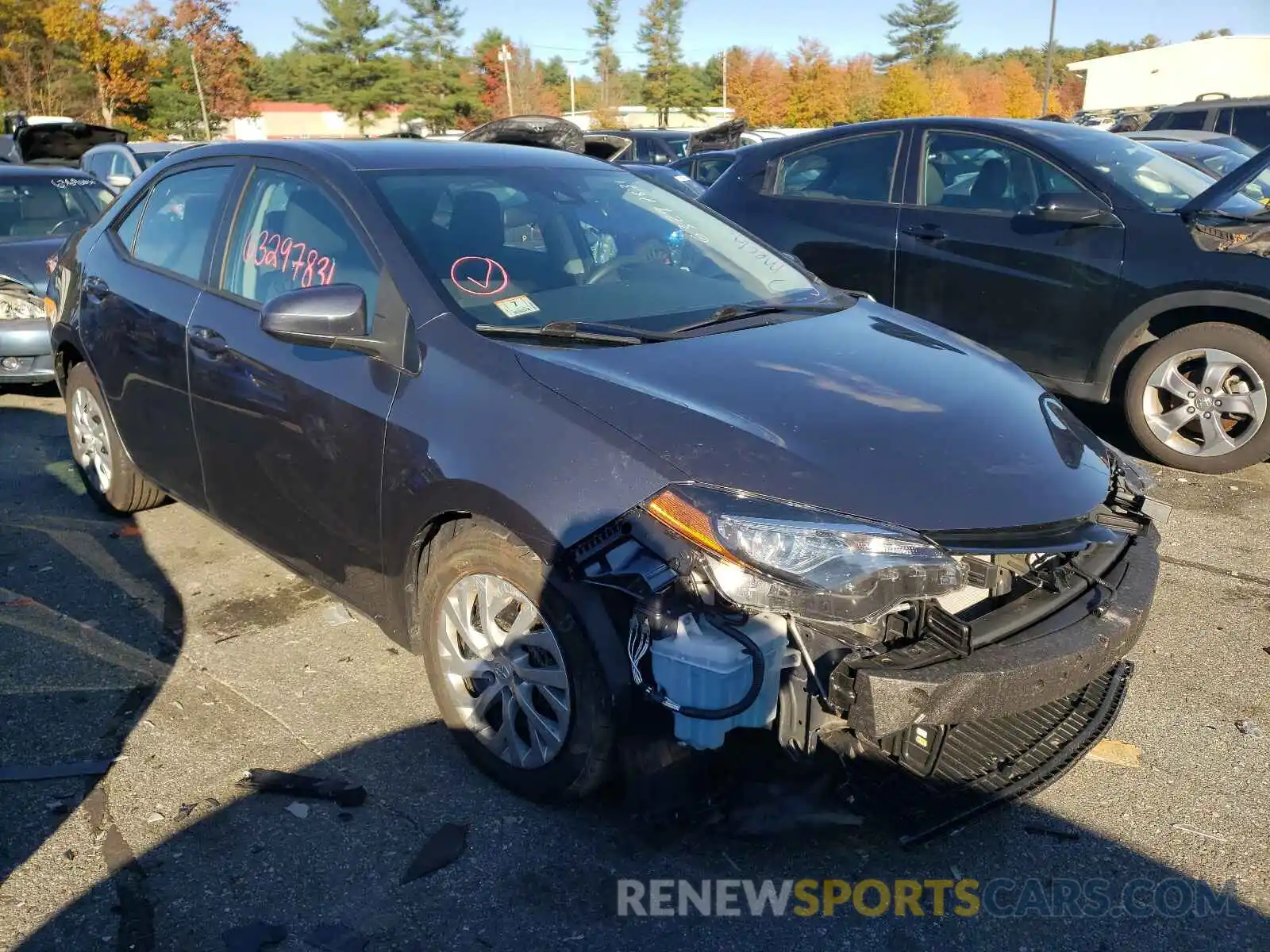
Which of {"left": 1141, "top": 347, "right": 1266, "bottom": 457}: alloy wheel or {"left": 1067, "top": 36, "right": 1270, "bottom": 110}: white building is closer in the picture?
{"left": 1141, "top": 347, "right": 1266, "bottom": 457}: alloy wheel

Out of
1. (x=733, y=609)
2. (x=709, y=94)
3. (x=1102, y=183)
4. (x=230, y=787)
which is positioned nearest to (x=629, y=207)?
(x=733, y=609)

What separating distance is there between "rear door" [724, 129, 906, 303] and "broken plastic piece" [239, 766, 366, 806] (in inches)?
165

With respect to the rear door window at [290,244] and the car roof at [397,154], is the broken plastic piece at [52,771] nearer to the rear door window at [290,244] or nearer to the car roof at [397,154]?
the rear door window at [290,244]

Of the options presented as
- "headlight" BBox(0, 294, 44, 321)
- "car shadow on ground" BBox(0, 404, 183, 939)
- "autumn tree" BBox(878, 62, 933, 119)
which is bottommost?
Answer: "car shadow on ground" BBox(0, 404, 183, 939)

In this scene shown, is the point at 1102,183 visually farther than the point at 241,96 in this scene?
No

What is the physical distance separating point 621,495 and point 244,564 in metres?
2.71

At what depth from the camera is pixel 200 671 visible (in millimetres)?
3598

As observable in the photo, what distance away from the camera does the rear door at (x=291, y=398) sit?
3064 millimetres

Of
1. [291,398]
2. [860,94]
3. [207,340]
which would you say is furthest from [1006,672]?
[860,94]

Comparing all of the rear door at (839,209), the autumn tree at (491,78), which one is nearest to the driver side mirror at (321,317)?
the rear door at (839,209)

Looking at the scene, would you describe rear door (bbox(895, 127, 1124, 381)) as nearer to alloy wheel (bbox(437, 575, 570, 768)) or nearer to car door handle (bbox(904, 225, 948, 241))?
car door handle (bbox(904, 225, 948, 241))

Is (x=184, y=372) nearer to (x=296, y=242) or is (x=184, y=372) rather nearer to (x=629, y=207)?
(x=296, y=242)

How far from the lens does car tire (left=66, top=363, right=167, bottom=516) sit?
4715 mm

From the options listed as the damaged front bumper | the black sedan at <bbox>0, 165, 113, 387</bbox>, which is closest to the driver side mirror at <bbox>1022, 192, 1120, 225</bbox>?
the damaged front bumper
